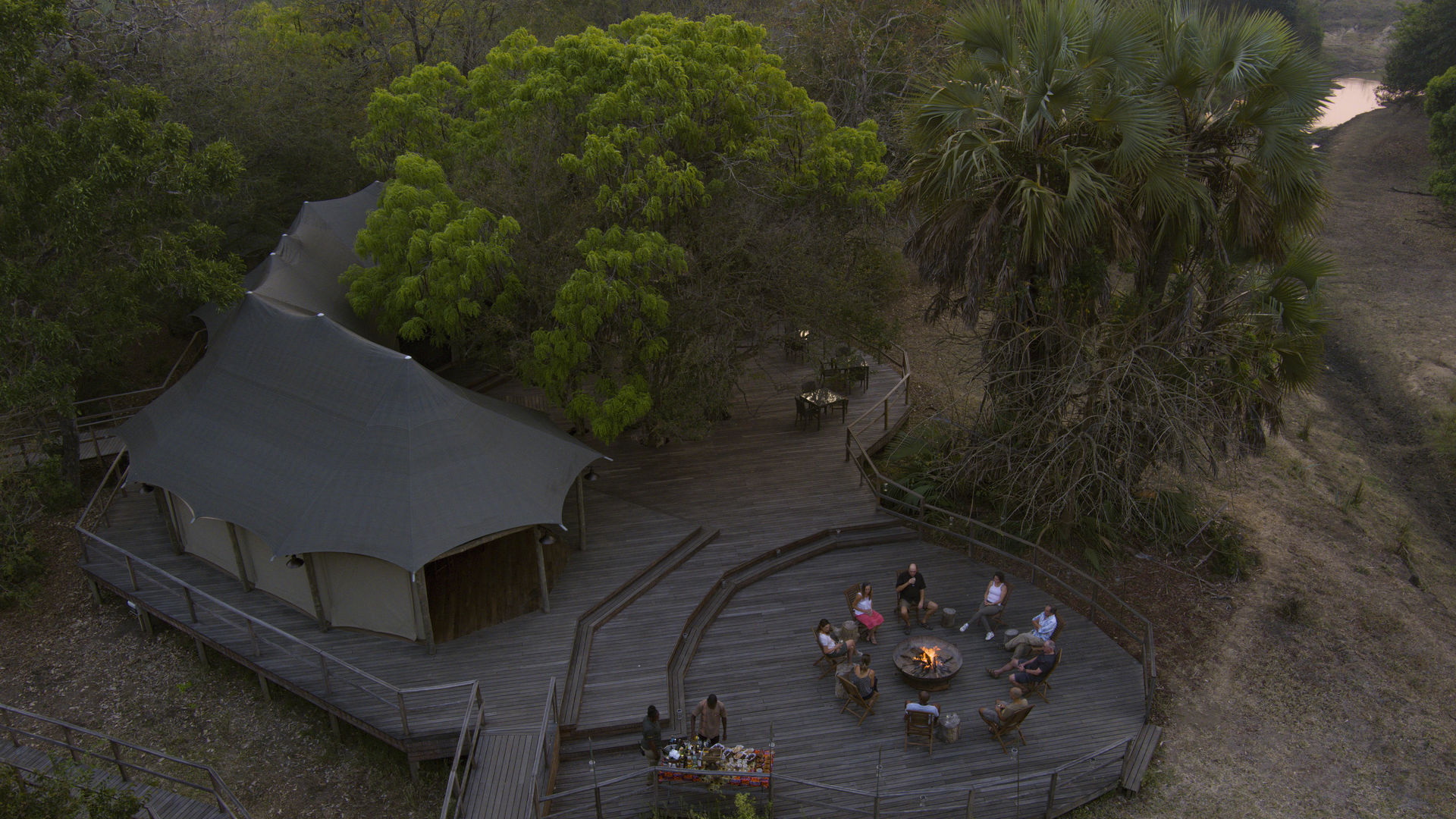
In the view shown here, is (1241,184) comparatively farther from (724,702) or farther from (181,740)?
(181,740)

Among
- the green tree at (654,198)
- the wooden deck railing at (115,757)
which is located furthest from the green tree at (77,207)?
the wooden deck railing at (115,757)

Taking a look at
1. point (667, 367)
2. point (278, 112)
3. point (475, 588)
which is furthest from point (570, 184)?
point (278, 112)

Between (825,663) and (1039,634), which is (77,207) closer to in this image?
(825,663)

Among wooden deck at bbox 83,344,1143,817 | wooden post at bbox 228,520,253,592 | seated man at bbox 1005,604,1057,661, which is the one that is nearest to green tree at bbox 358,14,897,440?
A: wooden deck at bbox 83,344,1143,817

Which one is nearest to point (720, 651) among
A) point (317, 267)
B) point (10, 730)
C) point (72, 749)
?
point (72, 749)

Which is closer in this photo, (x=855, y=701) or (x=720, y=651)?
(x=855, y=701)

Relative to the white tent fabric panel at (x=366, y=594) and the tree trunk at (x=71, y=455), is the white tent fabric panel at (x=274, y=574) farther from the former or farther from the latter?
the tree trunk at (x=71, y=455)
